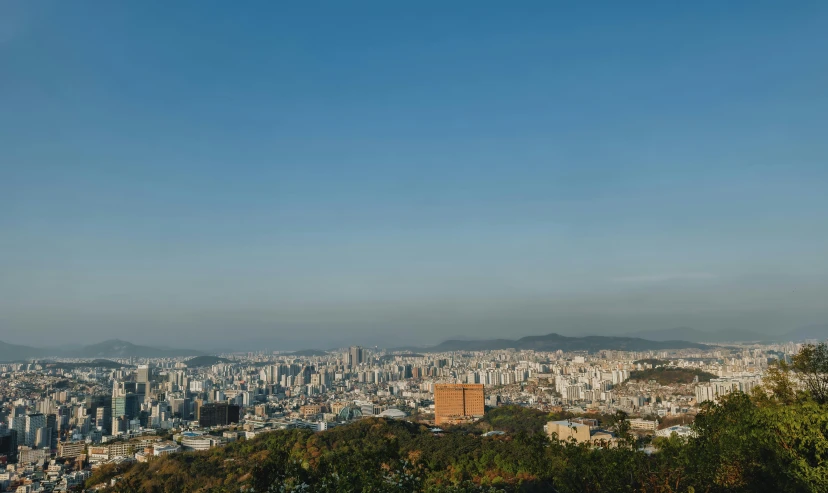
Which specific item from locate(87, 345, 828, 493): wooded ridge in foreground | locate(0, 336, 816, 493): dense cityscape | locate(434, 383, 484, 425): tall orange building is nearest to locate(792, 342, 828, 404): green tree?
locate(87, 345, 828, 493): wooded ridge in foreground

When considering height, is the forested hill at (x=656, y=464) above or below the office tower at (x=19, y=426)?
above

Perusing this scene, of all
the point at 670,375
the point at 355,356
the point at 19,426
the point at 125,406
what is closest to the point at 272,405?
the point at 125,406

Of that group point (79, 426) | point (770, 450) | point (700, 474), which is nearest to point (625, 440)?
point (700, 474)

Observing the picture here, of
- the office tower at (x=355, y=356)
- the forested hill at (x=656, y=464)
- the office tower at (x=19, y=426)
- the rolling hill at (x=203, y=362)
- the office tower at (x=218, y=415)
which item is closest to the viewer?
the forested hill at (x=656, y=464)

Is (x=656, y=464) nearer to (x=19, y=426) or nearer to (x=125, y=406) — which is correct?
(x=19, y=426)

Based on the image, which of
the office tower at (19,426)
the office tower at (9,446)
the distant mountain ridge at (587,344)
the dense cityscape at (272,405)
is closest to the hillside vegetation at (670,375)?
the dense cityscape at (272,405)

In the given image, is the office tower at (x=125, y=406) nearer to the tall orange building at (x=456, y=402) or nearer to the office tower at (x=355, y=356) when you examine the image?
the tall orange building at (x=456, y=402)

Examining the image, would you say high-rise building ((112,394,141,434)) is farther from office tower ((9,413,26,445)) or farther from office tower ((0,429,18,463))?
office tower ((0,429,18,463))
